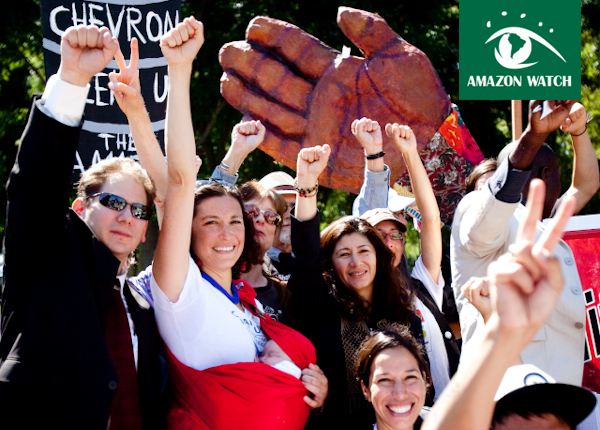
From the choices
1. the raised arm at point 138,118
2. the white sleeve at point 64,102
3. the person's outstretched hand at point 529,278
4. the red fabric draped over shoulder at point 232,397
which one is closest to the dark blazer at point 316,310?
the red fabric draped over shoulder at point 232,397

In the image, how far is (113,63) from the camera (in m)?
4.55

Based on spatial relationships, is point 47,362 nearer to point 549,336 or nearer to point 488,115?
point 549,336

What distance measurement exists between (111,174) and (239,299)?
Result: 23.5 inches

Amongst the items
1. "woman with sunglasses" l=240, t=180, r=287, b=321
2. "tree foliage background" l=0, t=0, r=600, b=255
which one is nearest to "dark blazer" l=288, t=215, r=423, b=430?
"woman with sunglasses" l=240, t=180, r=287, b=321

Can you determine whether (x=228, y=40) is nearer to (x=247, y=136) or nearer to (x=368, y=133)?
(x=247, y=136)

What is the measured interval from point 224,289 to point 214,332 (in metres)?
0.22

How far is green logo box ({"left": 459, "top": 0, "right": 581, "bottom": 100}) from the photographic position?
4645mm

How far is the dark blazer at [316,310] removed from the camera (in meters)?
3.26

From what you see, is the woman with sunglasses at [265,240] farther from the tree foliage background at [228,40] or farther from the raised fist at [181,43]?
the tree foliage background at [228,40]

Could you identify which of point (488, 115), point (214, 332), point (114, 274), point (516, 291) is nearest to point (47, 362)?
point (114, 274)

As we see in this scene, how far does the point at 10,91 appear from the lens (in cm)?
1139

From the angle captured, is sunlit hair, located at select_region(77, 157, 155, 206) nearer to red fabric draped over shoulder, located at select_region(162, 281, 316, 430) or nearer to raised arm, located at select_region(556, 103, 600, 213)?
red fabric draped over shoulder, located at select_region(162, 281, 316, 430)

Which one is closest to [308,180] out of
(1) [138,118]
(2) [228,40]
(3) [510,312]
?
(1) [138,118]

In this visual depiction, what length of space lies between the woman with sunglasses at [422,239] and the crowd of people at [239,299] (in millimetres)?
10
